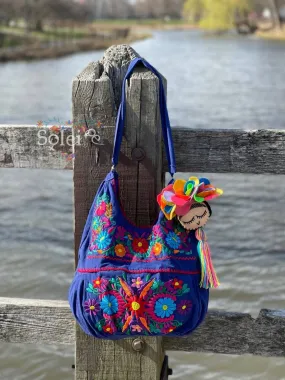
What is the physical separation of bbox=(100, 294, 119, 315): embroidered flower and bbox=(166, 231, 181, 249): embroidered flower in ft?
0.87

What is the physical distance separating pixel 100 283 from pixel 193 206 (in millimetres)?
416

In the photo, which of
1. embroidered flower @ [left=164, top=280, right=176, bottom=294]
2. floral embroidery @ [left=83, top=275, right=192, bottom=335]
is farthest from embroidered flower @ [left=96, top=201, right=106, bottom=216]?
embroidered flower @ [left=164, top=280, right=176, bottom=294]

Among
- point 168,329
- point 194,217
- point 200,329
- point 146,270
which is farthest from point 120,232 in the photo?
point 200,329

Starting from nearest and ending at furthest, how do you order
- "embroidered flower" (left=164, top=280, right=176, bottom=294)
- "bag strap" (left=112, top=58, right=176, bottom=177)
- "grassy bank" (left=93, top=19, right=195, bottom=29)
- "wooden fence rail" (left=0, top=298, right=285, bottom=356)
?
"embroidered flower" (left=164, top=280, right=176, bottom=294) → "bag strap" (left=112, top=58, right=176, bottom=177) → "wooden fence rail" (left=0, top=298, right=285, bottom=356) → "grassy bank" (left=93, top=19, right=195, bottom=29)

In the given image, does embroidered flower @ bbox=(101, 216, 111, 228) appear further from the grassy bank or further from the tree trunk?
the grassy bank

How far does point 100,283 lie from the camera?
Result: 7.17 ft

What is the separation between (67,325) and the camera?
8.77 ft

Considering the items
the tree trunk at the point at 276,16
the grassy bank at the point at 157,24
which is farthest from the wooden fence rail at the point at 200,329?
the grassy bank at the point at 157,24

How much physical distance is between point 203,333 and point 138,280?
59 centimetres

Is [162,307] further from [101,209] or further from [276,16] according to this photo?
[276,16]

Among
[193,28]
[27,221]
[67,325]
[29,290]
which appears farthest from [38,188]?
[193,28]

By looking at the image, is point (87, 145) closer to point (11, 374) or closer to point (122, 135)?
point (122, 135)

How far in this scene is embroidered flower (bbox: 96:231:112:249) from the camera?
→ 2191 mm

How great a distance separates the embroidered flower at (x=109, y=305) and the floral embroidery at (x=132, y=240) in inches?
5.8
